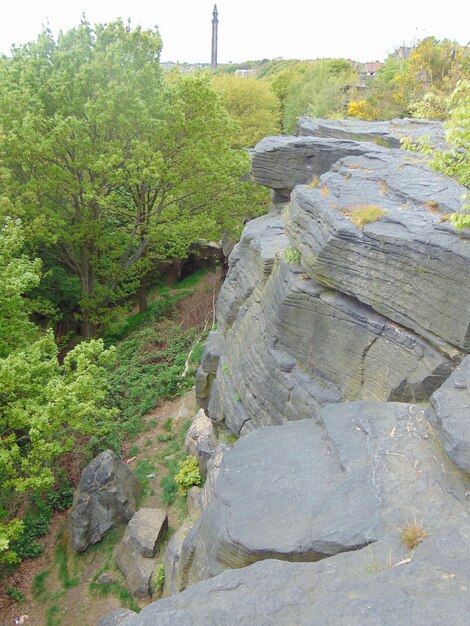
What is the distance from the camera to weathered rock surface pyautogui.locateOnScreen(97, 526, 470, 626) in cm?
405

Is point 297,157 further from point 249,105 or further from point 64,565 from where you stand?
point 249,105

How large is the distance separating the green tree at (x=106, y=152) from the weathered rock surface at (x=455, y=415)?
15786mm

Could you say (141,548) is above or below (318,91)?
below

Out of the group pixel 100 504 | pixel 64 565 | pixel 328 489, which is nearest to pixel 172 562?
pixel 100 504

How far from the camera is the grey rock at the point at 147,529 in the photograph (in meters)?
12.6

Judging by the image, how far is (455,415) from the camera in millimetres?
6062

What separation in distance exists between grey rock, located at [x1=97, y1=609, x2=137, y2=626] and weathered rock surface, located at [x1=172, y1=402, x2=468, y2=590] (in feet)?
14.4

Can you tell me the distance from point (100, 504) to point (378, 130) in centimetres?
1561

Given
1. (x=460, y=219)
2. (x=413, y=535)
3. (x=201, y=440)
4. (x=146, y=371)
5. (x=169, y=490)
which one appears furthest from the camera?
(x=146, y=371)

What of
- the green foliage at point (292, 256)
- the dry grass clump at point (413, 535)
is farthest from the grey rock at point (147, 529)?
the dry grass clump at point (413, 535)

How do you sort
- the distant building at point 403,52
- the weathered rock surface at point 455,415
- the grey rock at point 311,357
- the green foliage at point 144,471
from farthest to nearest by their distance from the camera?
1. the distant building at point 403,52
2. the green foliage at point 144,471
3. the grey rock at point 311,357
4. the weathered rock surface at point 455,415

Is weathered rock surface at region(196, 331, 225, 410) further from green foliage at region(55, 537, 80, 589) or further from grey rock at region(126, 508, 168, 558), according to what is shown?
green foliage at region(55, 537, 80, 589)

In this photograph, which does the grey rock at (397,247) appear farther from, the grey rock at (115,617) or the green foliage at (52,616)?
the green foliage at (52,616)

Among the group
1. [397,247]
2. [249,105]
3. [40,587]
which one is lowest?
[40,587]
